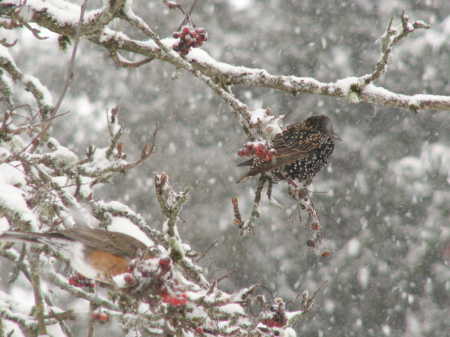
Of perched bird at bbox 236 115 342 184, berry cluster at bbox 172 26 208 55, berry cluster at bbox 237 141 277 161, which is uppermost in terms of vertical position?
perched bird at bbox 236 115 342 184

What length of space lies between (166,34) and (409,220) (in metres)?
6.28

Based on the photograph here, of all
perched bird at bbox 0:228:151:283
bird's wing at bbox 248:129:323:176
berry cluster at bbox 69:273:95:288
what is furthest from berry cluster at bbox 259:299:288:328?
bird's wing at bbox 248:129:323:176

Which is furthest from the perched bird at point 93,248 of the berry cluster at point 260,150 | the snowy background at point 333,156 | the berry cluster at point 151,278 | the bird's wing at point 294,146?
the snowy background at point 333,156

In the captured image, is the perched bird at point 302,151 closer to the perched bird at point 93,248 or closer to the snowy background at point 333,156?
the perched bird at point 93,248

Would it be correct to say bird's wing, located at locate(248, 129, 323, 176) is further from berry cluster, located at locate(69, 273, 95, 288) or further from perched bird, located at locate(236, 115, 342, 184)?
berry cluster, located at locate(69, 273, 95, 288)

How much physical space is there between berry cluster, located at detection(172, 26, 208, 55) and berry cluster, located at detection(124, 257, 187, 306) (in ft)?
3.72

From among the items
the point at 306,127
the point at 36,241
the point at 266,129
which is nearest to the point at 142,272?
the point at 36,241

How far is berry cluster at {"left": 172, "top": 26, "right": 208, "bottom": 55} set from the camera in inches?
99.1

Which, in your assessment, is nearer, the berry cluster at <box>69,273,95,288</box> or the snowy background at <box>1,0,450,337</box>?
the berry cluster at <box>69,273,95,288</box>

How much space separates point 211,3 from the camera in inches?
456

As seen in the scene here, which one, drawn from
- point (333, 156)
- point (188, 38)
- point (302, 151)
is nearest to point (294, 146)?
point (302, 151)

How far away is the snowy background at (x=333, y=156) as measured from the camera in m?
10.1

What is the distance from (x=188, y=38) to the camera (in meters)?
2.52

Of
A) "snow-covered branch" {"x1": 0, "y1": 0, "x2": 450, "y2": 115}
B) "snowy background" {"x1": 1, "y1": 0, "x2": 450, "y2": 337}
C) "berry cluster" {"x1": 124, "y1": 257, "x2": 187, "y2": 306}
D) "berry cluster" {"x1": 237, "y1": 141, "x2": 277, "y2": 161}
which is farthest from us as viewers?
"snowy background" {"x1": 1, "y1": 0, "x2": 450, "y2": 337}
